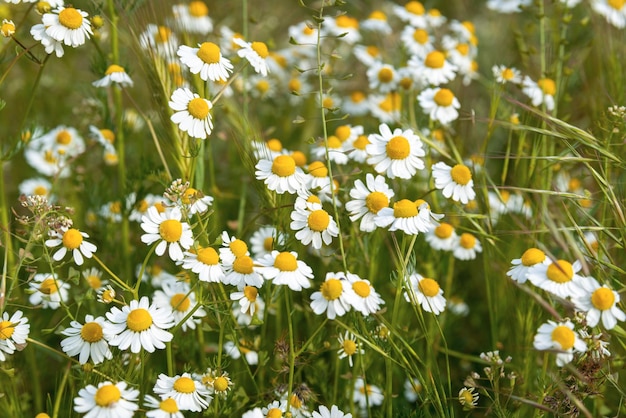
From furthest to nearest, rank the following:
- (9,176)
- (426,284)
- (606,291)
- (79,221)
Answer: (9,176) < (79,221) < (426,284) < (606,291)

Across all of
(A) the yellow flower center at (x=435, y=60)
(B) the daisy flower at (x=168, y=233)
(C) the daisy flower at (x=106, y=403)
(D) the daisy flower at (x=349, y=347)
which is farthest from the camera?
(A) the yellow flower center at (x=435, y=60)

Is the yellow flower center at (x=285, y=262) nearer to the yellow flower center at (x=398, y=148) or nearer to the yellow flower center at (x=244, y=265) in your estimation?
the yellow flower center at (x=244, y=265)

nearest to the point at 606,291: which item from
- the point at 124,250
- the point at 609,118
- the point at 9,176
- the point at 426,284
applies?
the point at 426,284

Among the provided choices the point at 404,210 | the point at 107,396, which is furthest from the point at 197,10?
the point at 107,396

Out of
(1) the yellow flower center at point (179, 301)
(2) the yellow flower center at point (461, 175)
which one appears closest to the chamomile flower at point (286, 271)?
(1) the yellow flower center at point (179, 301)

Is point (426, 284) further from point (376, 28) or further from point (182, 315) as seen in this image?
point (376, 28)

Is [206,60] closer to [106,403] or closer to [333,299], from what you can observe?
[333,299]
